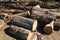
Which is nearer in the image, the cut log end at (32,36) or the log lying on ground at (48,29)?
the cut log end at (32,36)

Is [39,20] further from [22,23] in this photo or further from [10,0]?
[10,0]

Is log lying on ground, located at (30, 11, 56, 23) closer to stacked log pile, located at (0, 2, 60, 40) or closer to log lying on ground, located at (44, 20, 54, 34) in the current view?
stacked log pile, located at (0, 2, 60, 40)

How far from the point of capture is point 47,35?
822 cm

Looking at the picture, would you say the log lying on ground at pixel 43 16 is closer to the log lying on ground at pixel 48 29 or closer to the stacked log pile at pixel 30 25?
the stacked log pile at pixel 30 25

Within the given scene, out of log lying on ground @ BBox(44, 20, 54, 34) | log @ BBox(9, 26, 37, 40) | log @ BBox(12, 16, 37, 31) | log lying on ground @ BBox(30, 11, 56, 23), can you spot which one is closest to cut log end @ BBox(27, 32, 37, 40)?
log @ BBox(9, 26, 37, 40)

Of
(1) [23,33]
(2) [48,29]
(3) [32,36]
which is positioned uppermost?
(1) [23,33]

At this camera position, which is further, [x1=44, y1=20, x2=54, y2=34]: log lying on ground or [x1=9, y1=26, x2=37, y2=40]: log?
[x1=44, y1=20, x2=54, y2=34]: log lying on ground

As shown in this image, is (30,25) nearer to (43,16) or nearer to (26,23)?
(26,23)

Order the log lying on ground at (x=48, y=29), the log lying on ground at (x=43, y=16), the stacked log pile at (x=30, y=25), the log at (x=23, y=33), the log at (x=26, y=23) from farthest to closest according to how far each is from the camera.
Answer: the log lying on ground at (x=43, y=16) < the log lying on ground at (x=48, y=29) < the log at (x=26, y=23) < the stacked log pile at (x=30, y=25) < the log at (x=23, y=33)

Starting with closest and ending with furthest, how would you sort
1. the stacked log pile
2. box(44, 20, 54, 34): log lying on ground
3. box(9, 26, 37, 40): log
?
box(9, 26, 37, 40): log, the stacked log pile, box(44, 20, 54, 34): log lying on ground

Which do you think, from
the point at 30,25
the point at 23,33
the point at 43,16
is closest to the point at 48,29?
the point at 30,25

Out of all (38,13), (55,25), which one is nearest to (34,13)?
(38,13)

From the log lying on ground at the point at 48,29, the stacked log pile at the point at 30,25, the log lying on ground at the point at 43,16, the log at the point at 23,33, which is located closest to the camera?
the log at the point at 23,33

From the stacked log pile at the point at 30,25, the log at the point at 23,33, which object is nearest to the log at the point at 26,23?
the stacked log pile at the point at 30,25
